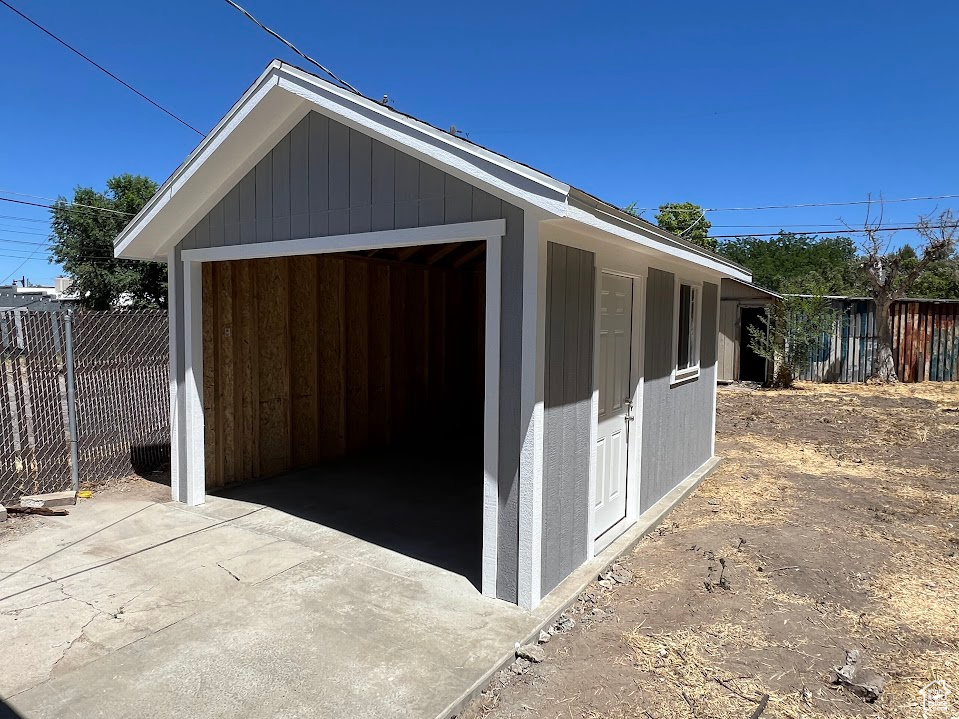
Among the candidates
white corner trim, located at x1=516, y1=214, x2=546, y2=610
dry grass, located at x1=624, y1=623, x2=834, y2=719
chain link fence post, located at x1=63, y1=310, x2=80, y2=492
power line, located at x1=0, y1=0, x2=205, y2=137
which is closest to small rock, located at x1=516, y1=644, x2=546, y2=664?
white corner trim, located at x1=516, y1=214, x2=546, y2=610

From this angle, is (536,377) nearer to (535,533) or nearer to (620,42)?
(535,533)

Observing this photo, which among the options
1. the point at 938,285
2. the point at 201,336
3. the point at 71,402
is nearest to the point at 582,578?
the point at 201,336

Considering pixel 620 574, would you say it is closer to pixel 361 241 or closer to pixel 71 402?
Result: pixel 361 241

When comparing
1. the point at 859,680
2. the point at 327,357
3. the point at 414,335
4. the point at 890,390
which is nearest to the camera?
the point at 859,680

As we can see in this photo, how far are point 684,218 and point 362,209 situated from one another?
2629cm

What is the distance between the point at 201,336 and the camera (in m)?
5.40

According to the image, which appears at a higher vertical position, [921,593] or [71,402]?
[71,402]

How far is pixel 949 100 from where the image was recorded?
20.2m

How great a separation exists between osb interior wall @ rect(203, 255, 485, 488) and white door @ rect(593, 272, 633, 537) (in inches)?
138

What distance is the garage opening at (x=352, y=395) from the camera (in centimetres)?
545

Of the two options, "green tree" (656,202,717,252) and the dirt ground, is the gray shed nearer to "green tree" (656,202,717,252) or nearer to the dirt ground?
the dirt ground

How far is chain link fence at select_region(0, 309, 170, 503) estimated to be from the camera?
5.33 meters

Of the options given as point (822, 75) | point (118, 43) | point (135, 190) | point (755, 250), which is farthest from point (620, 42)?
point (755, 250)

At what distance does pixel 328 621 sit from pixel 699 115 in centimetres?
2226
